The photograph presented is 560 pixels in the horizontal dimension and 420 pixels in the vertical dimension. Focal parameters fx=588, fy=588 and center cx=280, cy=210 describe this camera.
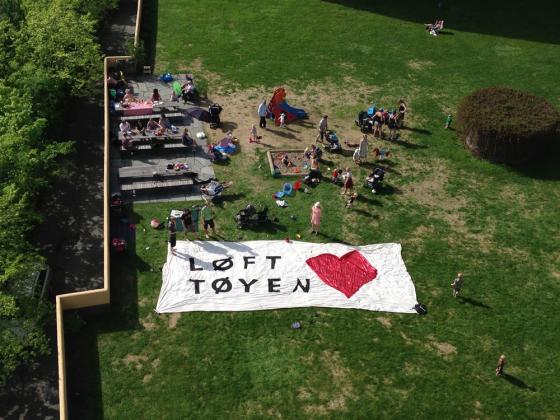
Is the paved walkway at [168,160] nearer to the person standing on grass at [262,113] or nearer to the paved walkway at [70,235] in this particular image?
the paved walkway at [70,235]

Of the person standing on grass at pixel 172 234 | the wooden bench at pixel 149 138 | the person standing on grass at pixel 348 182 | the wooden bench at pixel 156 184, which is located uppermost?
the wooden bench at pixel 149 138

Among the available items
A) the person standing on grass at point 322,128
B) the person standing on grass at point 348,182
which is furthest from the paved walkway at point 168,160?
the person standing on grass at point 348,182

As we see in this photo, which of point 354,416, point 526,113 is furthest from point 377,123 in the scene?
point 354,416

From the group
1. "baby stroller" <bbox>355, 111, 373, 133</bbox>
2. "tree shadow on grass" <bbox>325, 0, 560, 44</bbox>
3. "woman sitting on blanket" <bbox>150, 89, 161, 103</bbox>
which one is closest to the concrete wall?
"woman sitting on blanket" <bbox>150, 89, 161, 103</bbox>

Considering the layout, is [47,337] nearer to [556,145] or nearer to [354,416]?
[354,416]

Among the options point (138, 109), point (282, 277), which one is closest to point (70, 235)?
point (282, 277)

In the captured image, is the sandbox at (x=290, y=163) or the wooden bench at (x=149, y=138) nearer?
the sandbox at (x=290, y=163)
